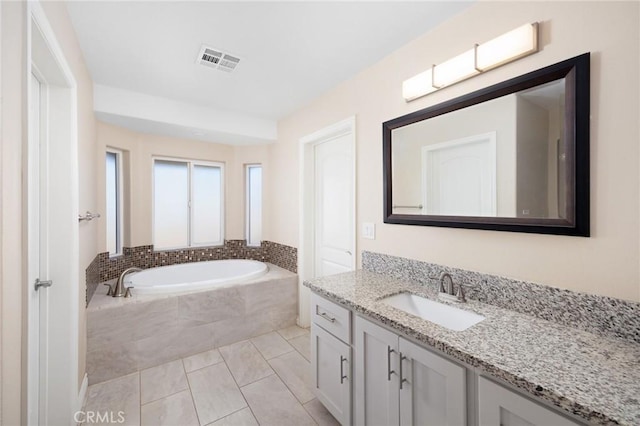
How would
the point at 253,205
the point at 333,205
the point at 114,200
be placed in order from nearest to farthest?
the point at 333,205, the point at 114,200, the point at 253,205

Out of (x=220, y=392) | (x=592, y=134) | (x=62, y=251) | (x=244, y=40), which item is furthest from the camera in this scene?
(x=220, y=392)

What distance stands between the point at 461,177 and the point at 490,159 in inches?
6.7

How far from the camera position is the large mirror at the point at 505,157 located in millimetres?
1101

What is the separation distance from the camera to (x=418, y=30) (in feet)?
5.44

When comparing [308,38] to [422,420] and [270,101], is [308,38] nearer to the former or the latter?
[270,101]

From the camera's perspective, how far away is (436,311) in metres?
1.43

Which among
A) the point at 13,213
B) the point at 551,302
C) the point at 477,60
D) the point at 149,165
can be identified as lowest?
the point at 551,302

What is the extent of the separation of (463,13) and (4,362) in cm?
245

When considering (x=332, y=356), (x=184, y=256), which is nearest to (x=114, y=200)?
(x=184, y=256)

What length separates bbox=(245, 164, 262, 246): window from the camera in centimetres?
387

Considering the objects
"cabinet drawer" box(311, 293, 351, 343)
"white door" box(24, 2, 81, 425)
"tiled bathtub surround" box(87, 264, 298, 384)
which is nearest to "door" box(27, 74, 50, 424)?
"white door" box(24, 2, 81, 425)

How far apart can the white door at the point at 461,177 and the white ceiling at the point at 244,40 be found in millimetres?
764

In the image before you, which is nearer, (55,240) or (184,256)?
(55,240)

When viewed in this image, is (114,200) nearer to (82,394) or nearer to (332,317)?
(82,394)
